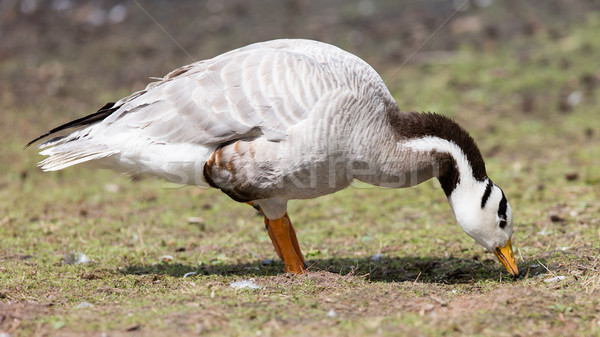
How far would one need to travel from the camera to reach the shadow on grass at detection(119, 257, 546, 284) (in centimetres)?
595

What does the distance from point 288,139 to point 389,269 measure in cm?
177

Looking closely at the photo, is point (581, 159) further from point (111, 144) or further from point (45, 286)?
point (45, 286)

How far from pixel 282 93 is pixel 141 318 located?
222 cm

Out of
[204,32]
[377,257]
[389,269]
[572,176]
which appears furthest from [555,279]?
[204,32]

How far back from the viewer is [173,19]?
14984 millimetres

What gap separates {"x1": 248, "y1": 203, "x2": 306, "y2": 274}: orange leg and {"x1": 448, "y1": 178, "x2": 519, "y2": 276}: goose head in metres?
1.57

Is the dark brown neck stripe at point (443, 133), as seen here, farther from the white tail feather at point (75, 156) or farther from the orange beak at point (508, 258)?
the white tail feather at point (75, 156)

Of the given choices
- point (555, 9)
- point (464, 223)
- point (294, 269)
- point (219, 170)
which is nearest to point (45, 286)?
point (219, 170)

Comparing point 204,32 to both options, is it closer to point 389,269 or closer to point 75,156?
point 75,156

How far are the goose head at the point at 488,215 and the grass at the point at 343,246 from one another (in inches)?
11.4

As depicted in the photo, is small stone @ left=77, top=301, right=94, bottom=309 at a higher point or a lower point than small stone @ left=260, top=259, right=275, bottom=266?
lower

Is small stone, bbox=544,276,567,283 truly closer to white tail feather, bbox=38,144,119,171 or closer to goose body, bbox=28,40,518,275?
goose body, bbox=28,40,518,275

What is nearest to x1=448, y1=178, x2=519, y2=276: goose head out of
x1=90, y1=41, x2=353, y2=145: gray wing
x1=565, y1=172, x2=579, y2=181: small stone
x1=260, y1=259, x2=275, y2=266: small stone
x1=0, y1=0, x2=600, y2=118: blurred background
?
x1=90, y1=41, x2=353, y2=145: gray wing

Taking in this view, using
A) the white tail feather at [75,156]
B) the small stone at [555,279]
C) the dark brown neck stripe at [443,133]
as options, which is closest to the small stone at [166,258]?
the white tail feather at [75,156]
